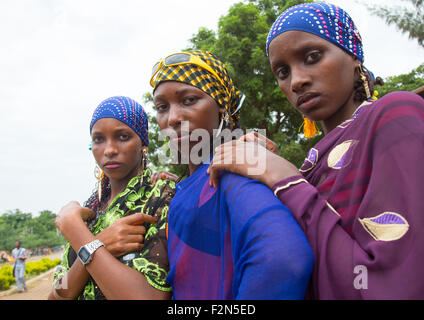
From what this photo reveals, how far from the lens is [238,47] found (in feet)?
36.6

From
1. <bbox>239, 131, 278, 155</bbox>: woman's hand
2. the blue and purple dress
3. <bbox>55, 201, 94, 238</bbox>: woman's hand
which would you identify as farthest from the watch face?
<bbox>239, 131, 278, 155</bbox>: woman's hand

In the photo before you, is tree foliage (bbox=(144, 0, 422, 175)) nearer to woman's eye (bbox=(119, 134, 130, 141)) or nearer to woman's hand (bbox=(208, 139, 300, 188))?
woman's eye (bbox=(119, 134, 130, 141))

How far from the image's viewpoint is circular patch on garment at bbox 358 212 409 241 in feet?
2.89

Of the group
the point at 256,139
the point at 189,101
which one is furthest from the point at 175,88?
the point at 256,139

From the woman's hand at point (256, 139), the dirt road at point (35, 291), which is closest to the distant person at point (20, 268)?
the dirt road at point (35, 291)

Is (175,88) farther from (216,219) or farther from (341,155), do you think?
(341,155)

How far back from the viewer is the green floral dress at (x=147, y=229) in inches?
64.4

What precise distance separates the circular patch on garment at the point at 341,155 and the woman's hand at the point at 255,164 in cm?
15

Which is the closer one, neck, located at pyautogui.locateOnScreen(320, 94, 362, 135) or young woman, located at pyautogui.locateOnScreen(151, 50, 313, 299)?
young woman, located at pyautogui.locateOnScreen(151, 50, 313, 299)

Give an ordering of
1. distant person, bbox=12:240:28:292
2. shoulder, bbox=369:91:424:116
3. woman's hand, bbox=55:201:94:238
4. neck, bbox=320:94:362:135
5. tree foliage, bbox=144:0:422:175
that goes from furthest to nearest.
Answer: distant person, bbox=12:240:28:292
tree foliage, bbox=144:0:422:175
woman's hand, bbox=55:201:94:238
neck, bbox=320:94:362:135
shoulder, bbox=369:91:424:116

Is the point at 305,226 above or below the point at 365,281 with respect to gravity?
above
